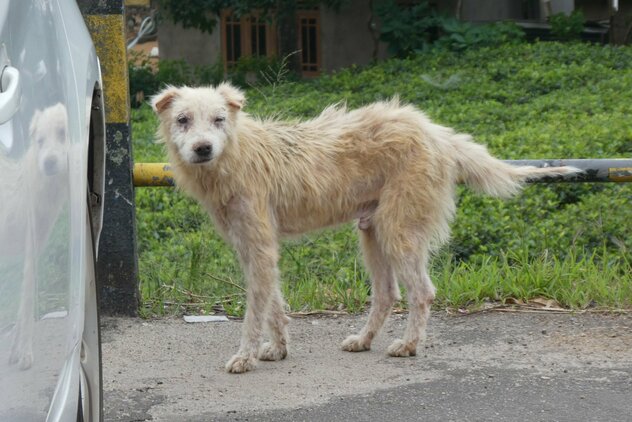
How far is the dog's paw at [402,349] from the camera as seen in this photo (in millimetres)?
5352

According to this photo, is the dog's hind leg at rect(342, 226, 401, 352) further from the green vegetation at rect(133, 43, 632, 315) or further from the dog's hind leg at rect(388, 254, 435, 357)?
the green vegetation at rect(133, 43, 632, 315)

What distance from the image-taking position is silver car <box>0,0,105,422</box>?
77.3 inches

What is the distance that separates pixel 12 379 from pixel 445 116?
37.5 ft

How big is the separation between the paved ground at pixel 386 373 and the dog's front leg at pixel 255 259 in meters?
0.24

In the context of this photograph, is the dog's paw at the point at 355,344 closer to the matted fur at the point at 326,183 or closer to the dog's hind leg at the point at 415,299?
the matted fur at the point at 326,183

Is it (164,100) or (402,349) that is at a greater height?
(164,100)

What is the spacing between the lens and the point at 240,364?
5160 millimetres

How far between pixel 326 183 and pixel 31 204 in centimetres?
354

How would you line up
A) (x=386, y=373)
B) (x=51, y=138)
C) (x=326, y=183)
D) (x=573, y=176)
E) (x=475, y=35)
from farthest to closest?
(x=475, y=35), (x=573, y=176), (x=326, y=183), (x=386, y=373), (x=51, y=138)

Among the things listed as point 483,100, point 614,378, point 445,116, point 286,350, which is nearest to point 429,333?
point 286,350

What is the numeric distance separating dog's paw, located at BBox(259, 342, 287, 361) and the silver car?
233 cm

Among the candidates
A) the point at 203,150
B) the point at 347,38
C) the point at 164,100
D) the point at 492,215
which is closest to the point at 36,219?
the point at 203,150

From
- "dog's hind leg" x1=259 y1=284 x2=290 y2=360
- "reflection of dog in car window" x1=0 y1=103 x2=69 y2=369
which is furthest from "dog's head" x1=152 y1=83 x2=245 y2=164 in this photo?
"reflection of dog in car window" x1=0 y1=103 x2=69 y2=369

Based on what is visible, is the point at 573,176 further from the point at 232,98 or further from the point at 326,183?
the point at 232,98
